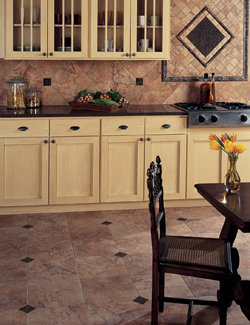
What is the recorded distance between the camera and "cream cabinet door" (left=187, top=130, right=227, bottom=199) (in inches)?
185

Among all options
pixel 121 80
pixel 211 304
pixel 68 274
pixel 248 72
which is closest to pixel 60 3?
pixel 121 80

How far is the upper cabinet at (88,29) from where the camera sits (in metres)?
4.54

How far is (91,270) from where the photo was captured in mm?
3340

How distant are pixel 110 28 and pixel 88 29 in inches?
9.5

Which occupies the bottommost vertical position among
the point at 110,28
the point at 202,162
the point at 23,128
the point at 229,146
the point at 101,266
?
the point at 101,266

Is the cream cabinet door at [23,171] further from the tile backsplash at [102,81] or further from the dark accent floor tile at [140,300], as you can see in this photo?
the dark accent floor tile at [140,300]

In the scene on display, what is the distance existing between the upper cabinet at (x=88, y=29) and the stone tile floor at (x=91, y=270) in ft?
5.24

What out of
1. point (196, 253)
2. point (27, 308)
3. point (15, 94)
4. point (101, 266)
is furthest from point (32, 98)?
point (196, 253)

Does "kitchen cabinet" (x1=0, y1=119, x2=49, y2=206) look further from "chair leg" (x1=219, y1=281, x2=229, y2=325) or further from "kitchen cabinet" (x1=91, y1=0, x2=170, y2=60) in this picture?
"chair leg" (x1=219, y1=281, x2=229, y2=325)

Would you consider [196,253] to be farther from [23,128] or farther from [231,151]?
[23,128]

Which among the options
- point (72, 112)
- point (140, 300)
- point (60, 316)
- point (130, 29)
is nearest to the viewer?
point (60, 316)

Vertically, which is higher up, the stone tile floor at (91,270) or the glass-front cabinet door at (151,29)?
the glass-front cabinet door at (151,29)

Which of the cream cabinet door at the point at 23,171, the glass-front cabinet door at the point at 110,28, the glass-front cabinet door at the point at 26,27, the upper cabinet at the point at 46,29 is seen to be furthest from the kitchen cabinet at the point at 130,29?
the cream cabinet door at the point at 23,171

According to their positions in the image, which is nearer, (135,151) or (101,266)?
(101,266)
